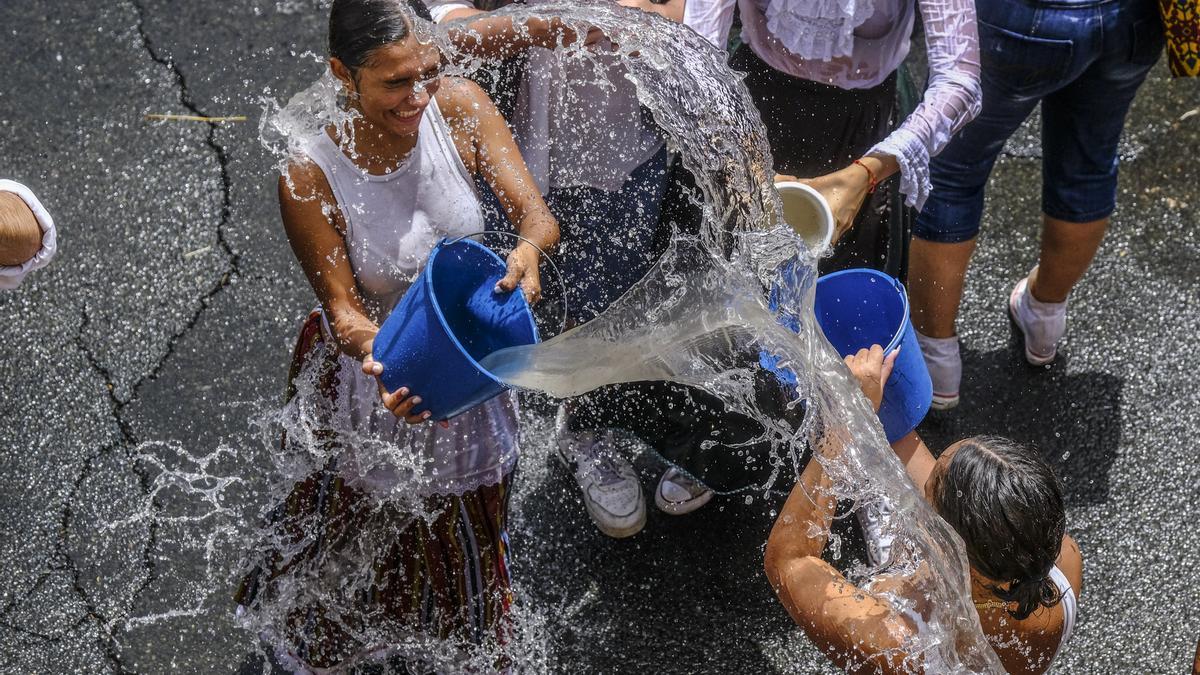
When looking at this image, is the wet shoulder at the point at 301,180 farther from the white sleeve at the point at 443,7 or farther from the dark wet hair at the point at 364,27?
the white sleeve at the point at 443,7

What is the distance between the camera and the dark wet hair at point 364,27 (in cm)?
230

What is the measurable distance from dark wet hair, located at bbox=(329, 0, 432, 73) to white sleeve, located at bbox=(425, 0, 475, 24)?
50 centimetres

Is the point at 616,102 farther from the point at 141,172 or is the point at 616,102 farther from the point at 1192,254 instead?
the point at 1192,254

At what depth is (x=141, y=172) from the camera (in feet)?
12.3

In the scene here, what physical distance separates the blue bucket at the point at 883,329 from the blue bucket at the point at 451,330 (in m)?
0.65

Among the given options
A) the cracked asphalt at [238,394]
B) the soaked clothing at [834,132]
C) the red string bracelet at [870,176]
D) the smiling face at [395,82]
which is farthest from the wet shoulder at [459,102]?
the cracked asphalt at [238,394]

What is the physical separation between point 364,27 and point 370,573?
3.96ft

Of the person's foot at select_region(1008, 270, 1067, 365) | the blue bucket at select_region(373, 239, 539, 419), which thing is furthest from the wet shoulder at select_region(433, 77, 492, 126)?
the person's foot at select_region(1008, 270, 1067, 365)

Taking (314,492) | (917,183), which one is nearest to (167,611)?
(314,492)

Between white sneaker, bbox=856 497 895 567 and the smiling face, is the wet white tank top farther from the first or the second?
white sneaker, bbox=856 497 895 567

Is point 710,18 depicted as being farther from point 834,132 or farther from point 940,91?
point 940,91

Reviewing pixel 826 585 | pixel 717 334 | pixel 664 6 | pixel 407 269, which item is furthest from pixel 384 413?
pixel 664 6

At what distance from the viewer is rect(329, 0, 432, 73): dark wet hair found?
2297 mm

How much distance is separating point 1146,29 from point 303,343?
209cm
